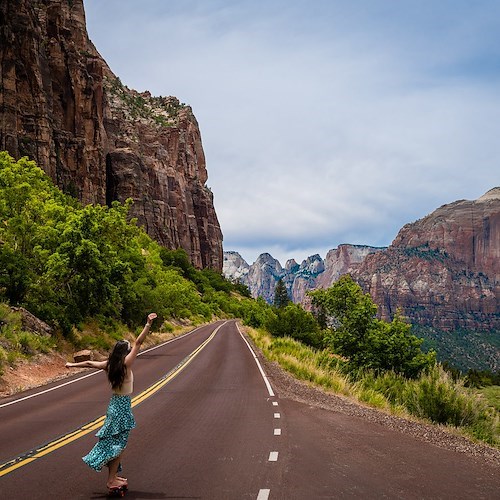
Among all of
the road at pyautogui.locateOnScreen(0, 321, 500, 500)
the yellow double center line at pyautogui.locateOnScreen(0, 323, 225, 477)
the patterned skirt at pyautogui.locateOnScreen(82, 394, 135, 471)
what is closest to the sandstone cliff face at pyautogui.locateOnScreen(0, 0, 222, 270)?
the yellow double center line at pyautogui.locateOnScreen(0, 323, 225, 477)

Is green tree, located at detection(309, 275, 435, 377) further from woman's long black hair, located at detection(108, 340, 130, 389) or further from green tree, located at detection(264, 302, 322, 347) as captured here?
woman's long black hair, located at detection(108, 340, 130, 389)

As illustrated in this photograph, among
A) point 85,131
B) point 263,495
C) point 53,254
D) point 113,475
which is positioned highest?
point 85,131

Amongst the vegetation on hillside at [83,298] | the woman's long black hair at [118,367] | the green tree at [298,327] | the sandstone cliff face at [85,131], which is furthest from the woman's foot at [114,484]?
the sandstone cliff face at [85,131]

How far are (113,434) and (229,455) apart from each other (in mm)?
2451

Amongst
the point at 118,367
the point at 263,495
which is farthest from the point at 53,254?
the point at 263,495

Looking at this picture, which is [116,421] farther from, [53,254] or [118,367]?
[53,254]

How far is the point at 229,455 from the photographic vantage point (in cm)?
754

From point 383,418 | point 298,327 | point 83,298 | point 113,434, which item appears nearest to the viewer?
point 113,434

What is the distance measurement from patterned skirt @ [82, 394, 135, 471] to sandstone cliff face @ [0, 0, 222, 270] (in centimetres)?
6744

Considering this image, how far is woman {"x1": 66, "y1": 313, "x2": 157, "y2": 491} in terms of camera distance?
5664mm

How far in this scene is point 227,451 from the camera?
7785 mm

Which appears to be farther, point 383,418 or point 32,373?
point 32,373

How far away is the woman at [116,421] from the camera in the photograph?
18.6ft

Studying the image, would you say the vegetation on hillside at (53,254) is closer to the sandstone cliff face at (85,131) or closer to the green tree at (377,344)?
the green tree at (377,344)
